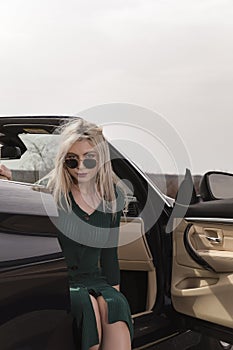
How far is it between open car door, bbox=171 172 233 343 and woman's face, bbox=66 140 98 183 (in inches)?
23.5

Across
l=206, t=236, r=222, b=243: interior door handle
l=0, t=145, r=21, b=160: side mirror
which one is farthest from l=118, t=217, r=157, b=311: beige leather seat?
l=0, t=145, r=21, b=160: side mirror

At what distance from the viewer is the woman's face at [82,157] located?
2.32m

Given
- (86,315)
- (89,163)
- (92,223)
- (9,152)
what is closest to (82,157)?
(89,163)

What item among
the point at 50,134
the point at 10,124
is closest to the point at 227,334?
the point at 50,134

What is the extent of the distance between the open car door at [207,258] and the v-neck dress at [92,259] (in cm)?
47

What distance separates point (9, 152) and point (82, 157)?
0.54m

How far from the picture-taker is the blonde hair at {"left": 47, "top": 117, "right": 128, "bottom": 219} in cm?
231

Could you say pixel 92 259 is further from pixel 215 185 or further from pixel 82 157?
pixel 215 185

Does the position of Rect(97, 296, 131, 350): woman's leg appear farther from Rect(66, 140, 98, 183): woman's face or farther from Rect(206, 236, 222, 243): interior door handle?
Rect(206, 236, 222, 243): interior door handle

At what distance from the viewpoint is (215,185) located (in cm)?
279

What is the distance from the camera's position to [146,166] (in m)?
2.63

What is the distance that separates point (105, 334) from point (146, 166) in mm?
812

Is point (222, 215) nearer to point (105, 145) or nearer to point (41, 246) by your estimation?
point (105, 145)

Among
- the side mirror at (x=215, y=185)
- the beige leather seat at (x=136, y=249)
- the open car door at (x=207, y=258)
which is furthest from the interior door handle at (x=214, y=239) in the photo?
the beige leather seat at (x=136, y=249)
